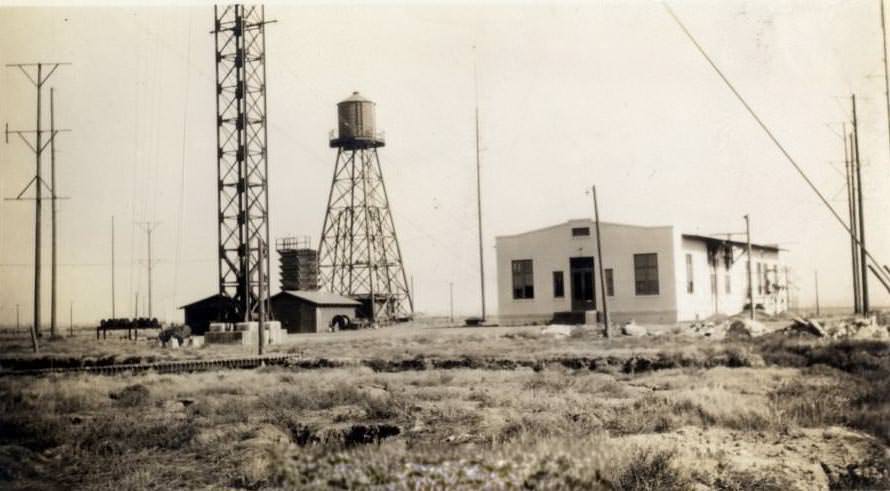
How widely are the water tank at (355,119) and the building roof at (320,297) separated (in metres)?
9.37

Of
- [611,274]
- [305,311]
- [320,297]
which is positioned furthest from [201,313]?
[611,274]

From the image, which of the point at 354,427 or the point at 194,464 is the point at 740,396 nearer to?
the point at 354,427

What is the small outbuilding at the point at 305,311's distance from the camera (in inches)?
1594

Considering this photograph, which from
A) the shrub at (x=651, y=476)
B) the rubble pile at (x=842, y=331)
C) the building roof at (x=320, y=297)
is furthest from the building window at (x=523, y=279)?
the shrub at (x=651, y=476)

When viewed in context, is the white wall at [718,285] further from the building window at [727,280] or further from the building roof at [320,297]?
the building roof at [320,297]

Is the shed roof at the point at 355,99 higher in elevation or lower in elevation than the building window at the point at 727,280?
higher

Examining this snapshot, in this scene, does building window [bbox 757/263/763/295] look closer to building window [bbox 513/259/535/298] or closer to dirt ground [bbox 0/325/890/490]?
building window [bbox 513/259/535/298]

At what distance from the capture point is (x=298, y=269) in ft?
148

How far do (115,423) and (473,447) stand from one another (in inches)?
213

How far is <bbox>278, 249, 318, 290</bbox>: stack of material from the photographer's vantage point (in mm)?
45125

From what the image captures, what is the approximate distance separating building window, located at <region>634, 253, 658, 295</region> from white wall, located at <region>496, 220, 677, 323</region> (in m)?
0.20

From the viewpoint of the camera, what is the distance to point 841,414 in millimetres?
9734

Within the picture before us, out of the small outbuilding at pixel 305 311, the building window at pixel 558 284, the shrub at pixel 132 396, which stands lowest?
the shrub at pixel 132 396

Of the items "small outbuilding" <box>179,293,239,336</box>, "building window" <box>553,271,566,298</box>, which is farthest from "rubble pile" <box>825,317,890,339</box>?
"small outbuilding" <box>179,293,239,336</box>
